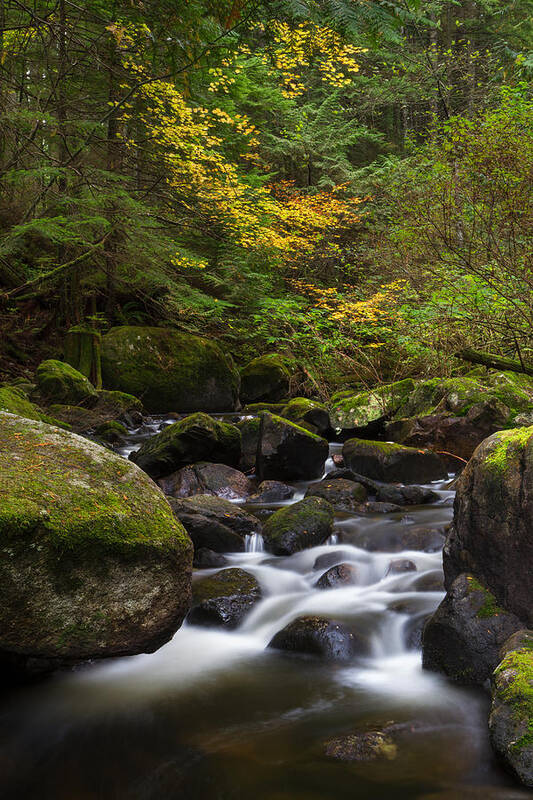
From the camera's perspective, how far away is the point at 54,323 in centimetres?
1326

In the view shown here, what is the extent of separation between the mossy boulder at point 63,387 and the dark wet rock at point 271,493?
148 inches

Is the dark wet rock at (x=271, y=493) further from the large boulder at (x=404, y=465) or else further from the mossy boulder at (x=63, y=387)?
the mossy boulder at (x=63, y=387)

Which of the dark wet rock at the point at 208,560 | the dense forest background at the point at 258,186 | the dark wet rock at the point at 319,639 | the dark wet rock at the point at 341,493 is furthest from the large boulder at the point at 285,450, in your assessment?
the dark wet rock at the point at 319,639

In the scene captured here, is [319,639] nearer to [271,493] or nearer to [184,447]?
[271,493]

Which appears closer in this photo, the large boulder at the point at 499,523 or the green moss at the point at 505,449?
the large boulder at the point at 499,523

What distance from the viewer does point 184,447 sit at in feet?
25.3

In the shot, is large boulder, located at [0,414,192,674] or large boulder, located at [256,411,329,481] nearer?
large boulder, located at [0,414,192,674]

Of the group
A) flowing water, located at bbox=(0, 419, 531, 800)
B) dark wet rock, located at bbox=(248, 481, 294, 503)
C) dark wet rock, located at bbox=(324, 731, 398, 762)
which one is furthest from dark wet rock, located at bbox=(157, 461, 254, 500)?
dark wet rock, located at bbox=(324, 731, 398, 762)

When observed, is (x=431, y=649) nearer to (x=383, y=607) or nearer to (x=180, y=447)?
(x=383, y=607)

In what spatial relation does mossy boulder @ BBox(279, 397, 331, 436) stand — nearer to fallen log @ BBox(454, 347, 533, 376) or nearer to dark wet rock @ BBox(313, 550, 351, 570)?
fallen log @ BBox(454, 347, 533, 376)

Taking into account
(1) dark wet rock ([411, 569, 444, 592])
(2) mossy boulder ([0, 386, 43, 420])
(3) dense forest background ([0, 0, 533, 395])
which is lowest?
(1) dark wet rock ([411, 569, 444, 592])

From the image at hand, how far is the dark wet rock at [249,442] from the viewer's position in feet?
28.7

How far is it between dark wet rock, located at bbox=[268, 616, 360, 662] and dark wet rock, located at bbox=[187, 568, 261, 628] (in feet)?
1.54

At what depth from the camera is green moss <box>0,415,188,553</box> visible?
274 centimetres
